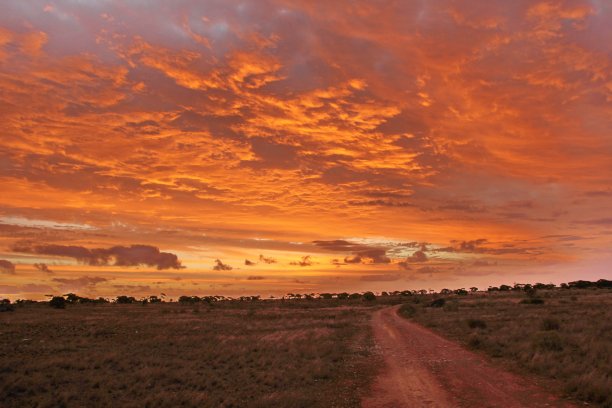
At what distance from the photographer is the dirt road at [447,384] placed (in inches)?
496

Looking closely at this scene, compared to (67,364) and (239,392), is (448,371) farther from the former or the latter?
(67,364)

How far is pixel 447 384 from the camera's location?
14.6 meters

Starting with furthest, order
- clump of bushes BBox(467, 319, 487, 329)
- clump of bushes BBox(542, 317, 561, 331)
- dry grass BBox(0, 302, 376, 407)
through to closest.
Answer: clump of bushes BBox(467, 319, 487, 329), clump of bushes BBox(542, 317, 561, 331), dry grass BBox(0, 302, 376, 407)

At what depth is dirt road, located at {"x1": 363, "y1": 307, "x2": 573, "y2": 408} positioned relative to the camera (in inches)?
496

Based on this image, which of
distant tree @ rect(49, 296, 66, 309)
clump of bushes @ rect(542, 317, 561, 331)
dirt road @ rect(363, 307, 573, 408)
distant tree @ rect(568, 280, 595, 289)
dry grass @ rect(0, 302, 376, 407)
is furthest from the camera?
distant tree @ rect(568, 280, 595, 289)

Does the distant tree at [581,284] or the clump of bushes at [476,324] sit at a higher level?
the distant tree at [581,284]

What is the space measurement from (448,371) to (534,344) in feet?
18.6

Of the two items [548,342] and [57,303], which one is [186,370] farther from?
[57,303]

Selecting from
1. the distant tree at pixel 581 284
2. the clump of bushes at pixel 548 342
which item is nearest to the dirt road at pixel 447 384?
the clump of bushes at pixel 548 342

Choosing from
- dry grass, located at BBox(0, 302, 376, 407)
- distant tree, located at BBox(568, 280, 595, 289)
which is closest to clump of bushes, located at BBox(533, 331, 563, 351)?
dry grass, located at BBox(0, 302, 376, 407)

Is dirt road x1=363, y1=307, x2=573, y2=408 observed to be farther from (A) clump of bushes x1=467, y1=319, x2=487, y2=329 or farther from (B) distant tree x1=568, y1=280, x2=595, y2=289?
(B) distant tree x1=568, y1=280, x2=595, y2=289

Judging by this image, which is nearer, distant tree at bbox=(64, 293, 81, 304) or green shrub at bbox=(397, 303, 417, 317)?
green shrub at bbox=(397, 303, 417, 317)

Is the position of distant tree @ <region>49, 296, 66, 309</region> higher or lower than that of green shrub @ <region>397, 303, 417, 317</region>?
lower

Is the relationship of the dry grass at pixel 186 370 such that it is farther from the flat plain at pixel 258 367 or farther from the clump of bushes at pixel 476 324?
the clump of bushes at pixel 476 324
